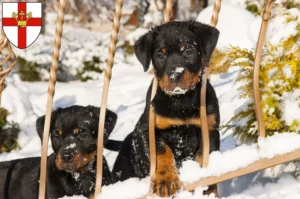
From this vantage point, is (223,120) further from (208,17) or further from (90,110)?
(208,17)

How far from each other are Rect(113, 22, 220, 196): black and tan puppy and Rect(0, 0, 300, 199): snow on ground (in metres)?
0.34

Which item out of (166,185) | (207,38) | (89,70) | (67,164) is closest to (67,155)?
(67,164)

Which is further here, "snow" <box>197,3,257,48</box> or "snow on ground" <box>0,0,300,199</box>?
"snow" <box>197,3,257,48</box>

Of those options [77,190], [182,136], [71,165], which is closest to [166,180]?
[182,136]

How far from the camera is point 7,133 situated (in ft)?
20.8

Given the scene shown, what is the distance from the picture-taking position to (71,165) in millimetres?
3307

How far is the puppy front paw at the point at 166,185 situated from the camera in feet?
8.27

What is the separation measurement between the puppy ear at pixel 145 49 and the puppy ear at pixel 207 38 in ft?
0.96

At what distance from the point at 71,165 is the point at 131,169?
1.92ft

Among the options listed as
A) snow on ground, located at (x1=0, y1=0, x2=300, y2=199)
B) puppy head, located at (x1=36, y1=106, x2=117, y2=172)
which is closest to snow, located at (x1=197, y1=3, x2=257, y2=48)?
snow on ground, located at (x1=0, y1=0, x2=300, y2=199)

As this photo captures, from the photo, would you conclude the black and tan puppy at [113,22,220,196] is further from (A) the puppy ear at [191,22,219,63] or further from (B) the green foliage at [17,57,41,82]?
(B) the green foliage at [17,57,41,82]

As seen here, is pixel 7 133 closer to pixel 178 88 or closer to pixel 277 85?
pixel 277 85

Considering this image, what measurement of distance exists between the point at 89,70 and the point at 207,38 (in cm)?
762

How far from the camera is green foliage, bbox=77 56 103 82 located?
33.7 feet
